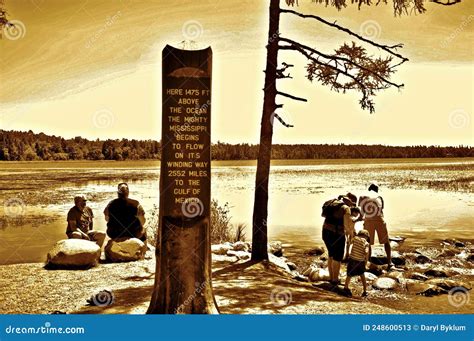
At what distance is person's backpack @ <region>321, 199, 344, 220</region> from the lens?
41.2ft

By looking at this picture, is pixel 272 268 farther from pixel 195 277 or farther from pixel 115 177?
pixel 115 177

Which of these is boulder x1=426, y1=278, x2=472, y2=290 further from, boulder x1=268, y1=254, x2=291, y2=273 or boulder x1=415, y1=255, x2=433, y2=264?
boulder x1=268, y1=254, x2=291, y2=273

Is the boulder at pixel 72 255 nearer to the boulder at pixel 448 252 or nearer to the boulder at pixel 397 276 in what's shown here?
the boulder at pixel 397 276

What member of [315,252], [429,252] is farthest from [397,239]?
[315,252]

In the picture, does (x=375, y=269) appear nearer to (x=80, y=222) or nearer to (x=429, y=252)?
(x=429, y=252)

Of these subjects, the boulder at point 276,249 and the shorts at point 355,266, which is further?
the boulder at point 276,249

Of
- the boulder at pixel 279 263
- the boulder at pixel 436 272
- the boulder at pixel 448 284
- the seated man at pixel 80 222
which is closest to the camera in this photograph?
the boulder at pixel 448 284

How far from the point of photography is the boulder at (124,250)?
14.1 m

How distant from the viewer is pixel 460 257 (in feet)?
56.0

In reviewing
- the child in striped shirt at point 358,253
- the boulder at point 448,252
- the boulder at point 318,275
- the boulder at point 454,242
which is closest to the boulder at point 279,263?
the boulder at point 318,275

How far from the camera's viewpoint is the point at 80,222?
14.4 m

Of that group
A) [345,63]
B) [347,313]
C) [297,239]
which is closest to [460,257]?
[297,239]

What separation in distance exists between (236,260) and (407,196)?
1566 centimetres

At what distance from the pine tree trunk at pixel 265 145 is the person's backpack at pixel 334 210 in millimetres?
1950
